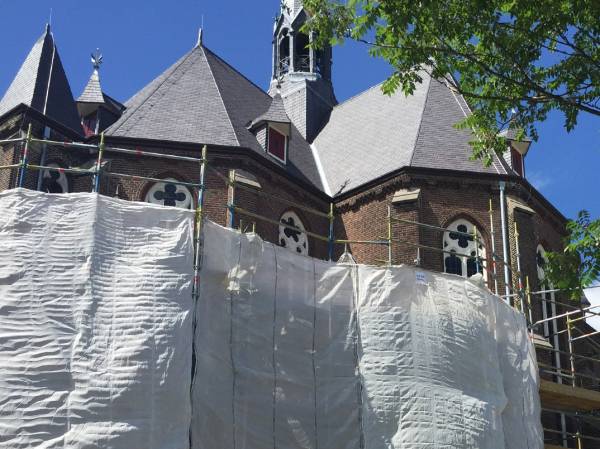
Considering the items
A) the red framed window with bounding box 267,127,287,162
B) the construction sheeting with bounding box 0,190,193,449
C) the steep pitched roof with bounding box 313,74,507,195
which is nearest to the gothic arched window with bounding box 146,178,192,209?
the red framed window with bounding box 267,127,287,162

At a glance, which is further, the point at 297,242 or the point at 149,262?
the point at 297,242

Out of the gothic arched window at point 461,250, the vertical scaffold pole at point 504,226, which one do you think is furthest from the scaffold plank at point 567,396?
the gothic arched window at point 461,250

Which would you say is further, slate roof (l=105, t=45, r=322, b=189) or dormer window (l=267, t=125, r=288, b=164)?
dormer window (l=267, t=125, r=288, b=164)

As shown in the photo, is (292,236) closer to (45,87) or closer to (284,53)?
(45,87)

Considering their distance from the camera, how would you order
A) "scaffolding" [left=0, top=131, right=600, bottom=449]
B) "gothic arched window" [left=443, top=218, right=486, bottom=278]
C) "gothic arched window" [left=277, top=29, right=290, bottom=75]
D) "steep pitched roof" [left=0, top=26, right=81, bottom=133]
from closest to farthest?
1. "scaffolding" [left=0, top=131, right=600, bottom=449]
2. "steep pitched roof" [left=0, top=26, right=81, bottom=133]
3. "gothic arched window" [left=443, top=218, right=486, bottom=278]
4. "gothic arched window" [left=277, top=29, right=290, bottom=75]

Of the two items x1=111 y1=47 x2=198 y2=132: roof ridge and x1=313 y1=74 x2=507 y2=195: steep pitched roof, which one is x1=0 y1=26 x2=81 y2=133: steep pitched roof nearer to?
x1=111 y1=47 x2=198 y2=132: roof ridge

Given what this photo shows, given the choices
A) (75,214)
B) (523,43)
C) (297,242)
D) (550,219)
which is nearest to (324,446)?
(75,214)

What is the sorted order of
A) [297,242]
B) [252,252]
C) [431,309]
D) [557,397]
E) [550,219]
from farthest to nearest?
[550,219], [297,242], [557,397], [431,309], [252,252]

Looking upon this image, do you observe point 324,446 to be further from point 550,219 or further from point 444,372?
point 550,219

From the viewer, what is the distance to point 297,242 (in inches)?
920

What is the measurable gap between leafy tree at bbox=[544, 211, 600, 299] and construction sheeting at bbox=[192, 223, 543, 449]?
10.0 ft

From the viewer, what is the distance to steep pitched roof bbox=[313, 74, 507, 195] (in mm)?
24312

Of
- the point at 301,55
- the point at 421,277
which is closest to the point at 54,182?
the point at 421,277

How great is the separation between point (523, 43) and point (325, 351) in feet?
18.9
